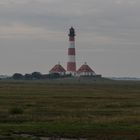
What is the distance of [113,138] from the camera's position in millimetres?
33906

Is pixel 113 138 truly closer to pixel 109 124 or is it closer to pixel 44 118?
pixel 109 124

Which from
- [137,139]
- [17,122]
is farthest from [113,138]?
[17,122]

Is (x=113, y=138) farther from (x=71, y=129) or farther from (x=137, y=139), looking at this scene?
(x=71, y=129)

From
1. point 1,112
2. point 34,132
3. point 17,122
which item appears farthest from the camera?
point 1,112

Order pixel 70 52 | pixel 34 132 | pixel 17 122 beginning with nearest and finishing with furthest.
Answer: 1. pixel 34 132
2. pixel 17 122
3. pixel 70 52

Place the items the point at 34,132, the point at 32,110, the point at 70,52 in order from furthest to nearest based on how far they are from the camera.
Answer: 1. the point at 70,52
2. the point at 32,110
3. the point at 34,132

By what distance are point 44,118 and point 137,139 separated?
12.8 meters

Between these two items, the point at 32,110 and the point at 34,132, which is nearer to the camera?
the point at 34,132

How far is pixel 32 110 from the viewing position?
53.7 m

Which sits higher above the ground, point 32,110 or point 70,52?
point 70,52

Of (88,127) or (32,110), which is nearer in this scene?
(88,127)

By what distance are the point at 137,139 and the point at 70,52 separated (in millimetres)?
141007

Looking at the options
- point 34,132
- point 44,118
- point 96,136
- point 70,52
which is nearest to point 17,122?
point 44,118

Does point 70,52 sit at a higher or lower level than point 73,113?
higher
